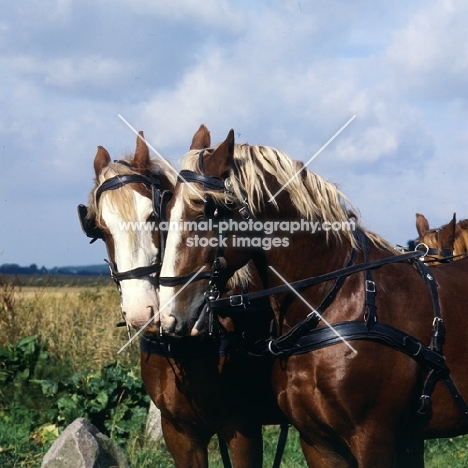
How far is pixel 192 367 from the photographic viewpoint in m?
4.71

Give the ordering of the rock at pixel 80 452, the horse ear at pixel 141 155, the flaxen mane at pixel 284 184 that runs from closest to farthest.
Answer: the flaxen mane at pixel 284 184
the horse ear at pixel 141 155
the rock at pixel 80 452

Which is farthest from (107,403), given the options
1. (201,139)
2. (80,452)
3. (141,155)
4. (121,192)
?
(201,139)

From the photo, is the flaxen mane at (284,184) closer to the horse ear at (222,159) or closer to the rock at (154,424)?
the horse ear at (222,159)

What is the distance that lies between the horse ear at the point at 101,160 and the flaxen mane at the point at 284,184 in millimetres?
1061

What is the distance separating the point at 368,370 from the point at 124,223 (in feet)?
5.05

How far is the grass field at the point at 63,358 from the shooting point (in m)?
6.96

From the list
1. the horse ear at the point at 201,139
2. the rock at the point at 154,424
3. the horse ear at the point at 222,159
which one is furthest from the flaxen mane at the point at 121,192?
the rock at the point at 154,424

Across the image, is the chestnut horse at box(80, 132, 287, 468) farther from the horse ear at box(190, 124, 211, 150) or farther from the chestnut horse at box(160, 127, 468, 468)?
the chestnut horse at box(160, 127, 468, 468)

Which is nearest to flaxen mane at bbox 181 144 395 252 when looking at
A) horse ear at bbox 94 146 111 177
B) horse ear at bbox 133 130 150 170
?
horse ear at bbox 133 130 150 170

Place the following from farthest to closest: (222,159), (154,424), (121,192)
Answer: (154,424) < (121,192) < (222,159)

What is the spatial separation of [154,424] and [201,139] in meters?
3.45

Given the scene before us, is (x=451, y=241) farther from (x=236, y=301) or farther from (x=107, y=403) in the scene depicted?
(x=107, y=403)

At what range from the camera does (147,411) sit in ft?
24.5

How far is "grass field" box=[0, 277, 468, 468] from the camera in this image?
6.96 meters
